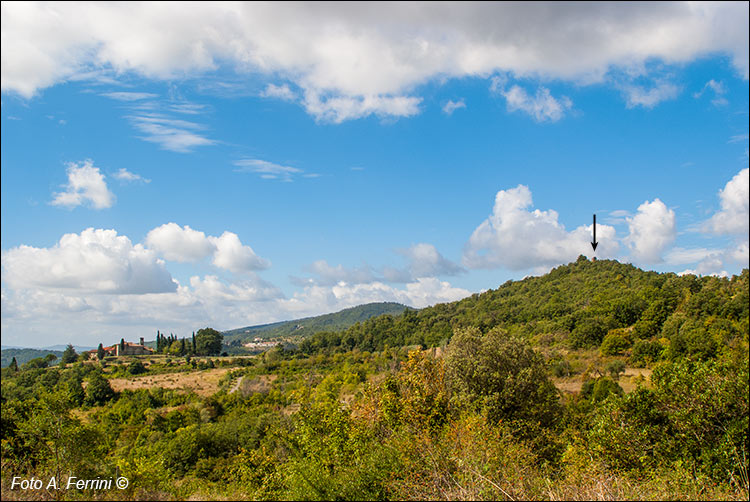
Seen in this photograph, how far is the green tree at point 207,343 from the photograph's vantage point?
138 metres

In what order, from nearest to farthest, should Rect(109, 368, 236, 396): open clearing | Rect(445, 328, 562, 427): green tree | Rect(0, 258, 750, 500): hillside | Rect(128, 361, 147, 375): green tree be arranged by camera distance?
Rect(0, 258, 750, 500): hillside < Rect(445, 328, 562, 427): green tree < Rect(109, 368, 236, 396): open clearing < Rect(128, 361, 147, 375): green tree

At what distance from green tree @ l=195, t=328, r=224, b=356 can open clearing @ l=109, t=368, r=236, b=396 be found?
45.4m

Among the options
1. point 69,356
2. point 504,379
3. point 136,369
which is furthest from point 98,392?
point 504,379

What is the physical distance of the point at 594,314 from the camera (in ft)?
278

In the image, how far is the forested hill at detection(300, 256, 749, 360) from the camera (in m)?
59.5

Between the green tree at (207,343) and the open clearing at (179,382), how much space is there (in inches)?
1787

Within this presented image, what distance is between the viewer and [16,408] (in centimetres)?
2772

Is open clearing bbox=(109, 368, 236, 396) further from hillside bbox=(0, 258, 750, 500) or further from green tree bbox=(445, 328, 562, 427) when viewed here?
green tree bbox=(445, 328, 562, 427)

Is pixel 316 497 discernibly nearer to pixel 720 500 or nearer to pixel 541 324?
pixel 720 500

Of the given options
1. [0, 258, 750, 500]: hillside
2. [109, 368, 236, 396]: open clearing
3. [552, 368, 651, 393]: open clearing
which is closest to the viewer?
[0, 258, 750, 500]: hillside

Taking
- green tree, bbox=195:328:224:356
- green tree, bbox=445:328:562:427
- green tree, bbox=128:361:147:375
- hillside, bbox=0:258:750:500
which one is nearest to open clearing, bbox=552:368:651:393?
hillside, bbox=0:258:750:500

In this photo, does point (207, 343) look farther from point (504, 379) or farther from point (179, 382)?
point (504, 379)

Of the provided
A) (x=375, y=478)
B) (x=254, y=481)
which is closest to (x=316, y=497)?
(x=375, y=478)

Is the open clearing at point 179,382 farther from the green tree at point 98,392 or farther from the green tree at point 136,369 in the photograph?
the green tree at point 136,369
